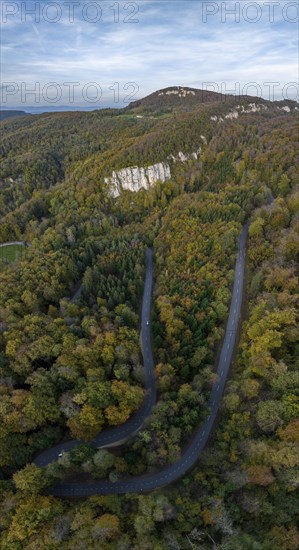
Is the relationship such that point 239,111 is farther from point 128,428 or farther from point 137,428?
point 128,428

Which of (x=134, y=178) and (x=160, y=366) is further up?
(x=134, y=178)

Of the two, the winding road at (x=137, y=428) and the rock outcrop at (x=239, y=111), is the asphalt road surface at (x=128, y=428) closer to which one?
the winding road at (x=137, y=428)

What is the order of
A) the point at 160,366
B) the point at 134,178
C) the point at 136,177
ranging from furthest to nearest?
the point at 134,178 < the point at 136,177 < the point at 160,366

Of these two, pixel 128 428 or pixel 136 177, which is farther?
pixel 136 177

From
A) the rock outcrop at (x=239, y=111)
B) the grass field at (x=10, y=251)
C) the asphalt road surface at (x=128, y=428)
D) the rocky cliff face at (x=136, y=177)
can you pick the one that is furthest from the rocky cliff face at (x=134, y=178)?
the asphalt road surface at (x=128, y=428)

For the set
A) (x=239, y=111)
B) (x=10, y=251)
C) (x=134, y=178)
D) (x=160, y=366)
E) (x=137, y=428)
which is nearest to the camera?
(x=137, y=428)

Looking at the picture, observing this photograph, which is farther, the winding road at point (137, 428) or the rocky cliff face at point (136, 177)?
the rocky cliff face at point (136, 177)

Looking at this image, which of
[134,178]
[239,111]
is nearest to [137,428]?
[134,178]

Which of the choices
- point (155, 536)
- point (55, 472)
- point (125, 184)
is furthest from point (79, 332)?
point (125, 184)
